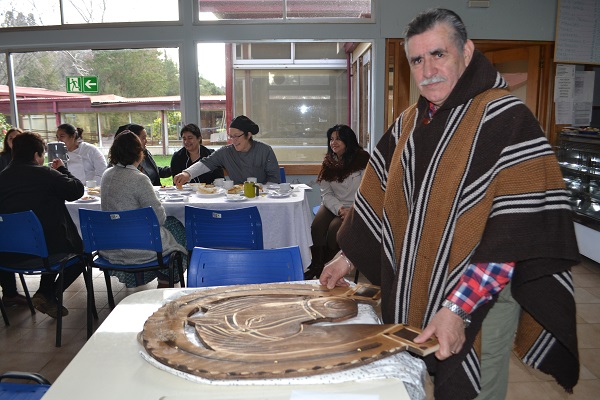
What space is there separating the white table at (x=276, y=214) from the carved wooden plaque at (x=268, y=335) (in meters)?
2.24

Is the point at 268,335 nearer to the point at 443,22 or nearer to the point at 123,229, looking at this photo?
the point at 443,22

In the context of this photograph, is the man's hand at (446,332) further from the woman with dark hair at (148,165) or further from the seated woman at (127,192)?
the woman with dark hair at (148,165)

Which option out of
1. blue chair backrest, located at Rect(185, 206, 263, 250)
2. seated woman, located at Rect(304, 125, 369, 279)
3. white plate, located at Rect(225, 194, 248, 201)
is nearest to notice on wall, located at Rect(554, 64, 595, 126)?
seated woman, located at Rect(304, 125, 369, 279)

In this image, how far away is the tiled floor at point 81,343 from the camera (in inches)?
105

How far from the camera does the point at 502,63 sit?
623 cm

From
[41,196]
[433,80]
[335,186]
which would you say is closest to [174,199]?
[41,196]

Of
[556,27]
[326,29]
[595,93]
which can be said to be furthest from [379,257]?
[595,93]

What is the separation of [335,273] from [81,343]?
7.66 feet

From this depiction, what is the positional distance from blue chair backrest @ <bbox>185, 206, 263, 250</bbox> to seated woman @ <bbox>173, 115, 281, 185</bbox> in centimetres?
137

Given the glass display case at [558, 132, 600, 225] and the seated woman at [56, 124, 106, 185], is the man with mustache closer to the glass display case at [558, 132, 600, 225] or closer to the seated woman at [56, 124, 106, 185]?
the glass display case at [558, 132, 600, 225]

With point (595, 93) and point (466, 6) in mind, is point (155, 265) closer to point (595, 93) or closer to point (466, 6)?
point (466, 6)

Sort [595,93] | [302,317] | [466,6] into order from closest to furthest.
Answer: [302,317] → [466,6] → [595,93]

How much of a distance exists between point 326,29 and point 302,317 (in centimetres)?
500

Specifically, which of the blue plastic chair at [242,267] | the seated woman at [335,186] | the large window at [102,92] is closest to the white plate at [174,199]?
the seated woman at [335,186]
